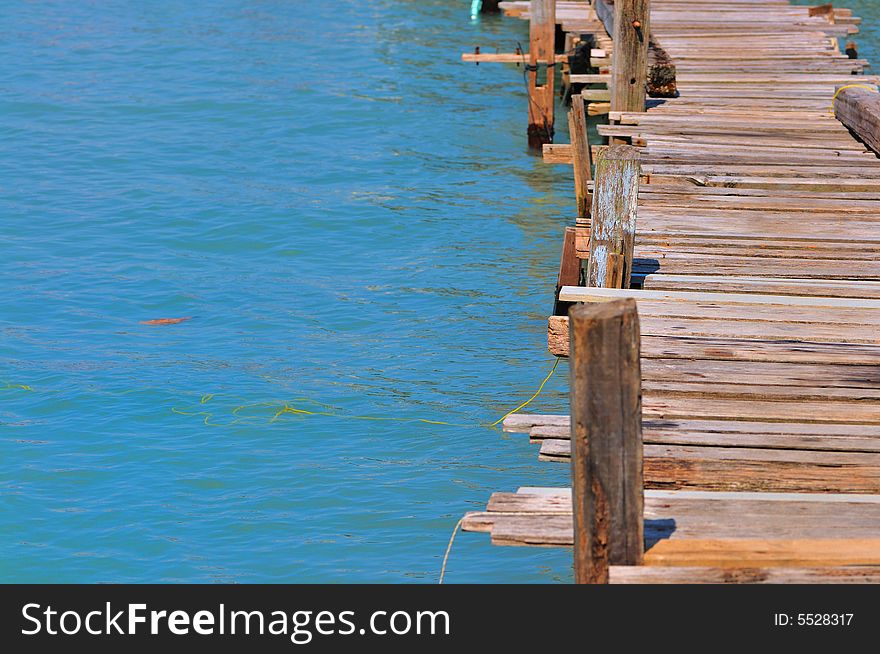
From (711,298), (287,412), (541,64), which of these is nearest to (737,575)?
(711,298)

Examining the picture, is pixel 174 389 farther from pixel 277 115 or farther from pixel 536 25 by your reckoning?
pixel 277 115

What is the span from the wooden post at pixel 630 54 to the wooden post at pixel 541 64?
390 cm

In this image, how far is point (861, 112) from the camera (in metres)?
10.7

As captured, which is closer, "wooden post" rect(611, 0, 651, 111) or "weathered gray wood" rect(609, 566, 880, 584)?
"weathered gray wood" rect(609, 566, 880, 584)

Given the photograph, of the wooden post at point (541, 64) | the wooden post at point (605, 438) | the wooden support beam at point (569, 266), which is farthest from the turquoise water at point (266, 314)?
the wooden post at point (605, 438)

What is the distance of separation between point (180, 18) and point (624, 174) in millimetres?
20190

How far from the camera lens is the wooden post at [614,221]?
24.0 feet

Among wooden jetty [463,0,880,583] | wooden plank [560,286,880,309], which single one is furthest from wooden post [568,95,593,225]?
wooden plank [560,286,880,309]

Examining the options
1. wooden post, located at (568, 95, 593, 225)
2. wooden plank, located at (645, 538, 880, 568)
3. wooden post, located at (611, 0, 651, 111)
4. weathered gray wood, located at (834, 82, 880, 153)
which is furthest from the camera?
wooden post, located at (568, 95, 593, 225)

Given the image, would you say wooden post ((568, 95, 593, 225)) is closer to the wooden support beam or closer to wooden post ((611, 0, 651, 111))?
wooden post ((611, 0, 651, 111))

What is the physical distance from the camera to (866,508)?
4828 millimetres

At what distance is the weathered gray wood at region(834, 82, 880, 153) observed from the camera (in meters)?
10.4

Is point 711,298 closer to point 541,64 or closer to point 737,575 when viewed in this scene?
point 737,575

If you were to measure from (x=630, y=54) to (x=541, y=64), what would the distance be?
450cm
